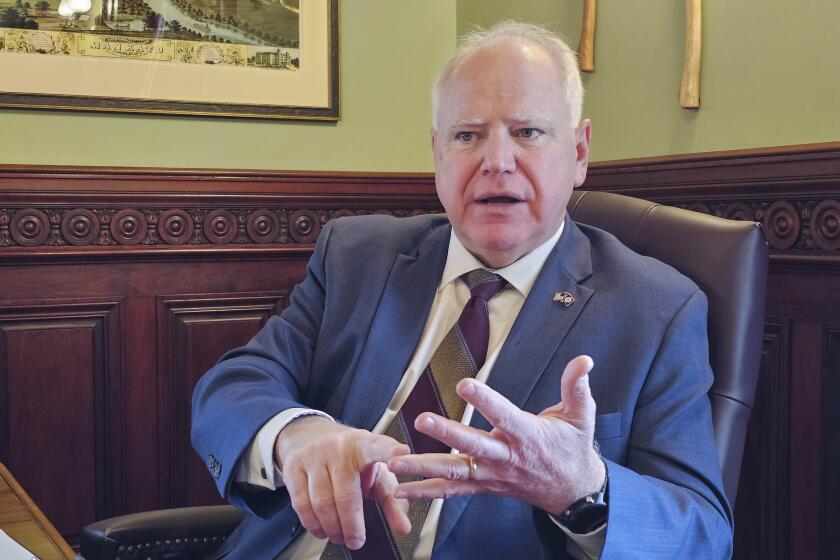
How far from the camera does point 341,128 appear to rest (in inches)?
119

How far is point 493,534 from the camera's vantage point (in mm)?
1381

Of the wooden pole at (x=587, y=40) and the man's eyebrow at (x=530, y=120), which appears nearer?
the man's eyebrow at (x=530, y=120)

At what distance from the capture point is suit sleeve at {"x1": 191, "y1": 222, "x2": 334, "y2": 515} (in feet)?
4.75

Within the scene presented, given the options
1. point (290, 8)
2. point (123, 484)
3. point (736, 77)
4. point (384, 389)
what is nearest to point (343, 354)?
point (384, 389)

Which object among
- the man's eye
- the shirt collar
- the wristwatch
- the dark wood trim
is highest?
the man's eye

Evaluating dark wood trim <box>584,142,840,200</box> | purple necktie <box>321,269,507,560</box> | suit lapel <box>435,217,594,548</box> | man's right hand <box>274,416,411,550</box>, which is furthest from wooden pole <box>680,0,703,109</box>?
man's right hand <box>274,416,411,550</box>

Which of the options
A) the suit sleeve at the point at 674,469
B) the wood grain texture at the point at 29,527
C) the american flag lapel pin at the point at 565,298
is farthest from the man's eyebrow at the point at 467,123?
the wood grain texture at the point at 29,527

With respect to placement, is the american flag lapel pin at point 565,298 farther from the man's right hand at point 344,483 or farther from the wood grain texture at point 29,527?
the wood grain texture at point 29,527

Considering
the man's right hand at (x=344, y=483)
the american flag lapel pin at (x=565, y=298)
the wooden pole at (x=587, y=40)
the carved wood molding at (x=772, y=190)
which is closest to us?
the man's right hand at (x=344, y=483)

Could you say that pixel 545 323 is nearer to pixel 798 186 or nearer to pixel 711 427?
pixel 711 427

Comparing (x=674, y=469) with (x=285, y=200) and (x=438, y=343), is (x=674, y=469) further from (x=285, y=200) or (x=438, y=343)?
(x=285, y=200)

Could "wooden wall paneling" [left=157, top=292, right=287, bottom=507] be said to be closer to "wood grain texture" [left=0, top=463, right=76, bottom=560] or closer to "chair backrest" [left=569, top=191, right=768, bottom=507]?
"wood grain texture" [left=0, top=463, right=76, bottom=560]

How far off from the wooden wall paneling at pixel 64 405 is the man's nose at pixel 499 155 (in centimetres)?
156

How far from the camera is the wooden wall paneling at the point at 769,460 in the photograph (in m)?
1.96
